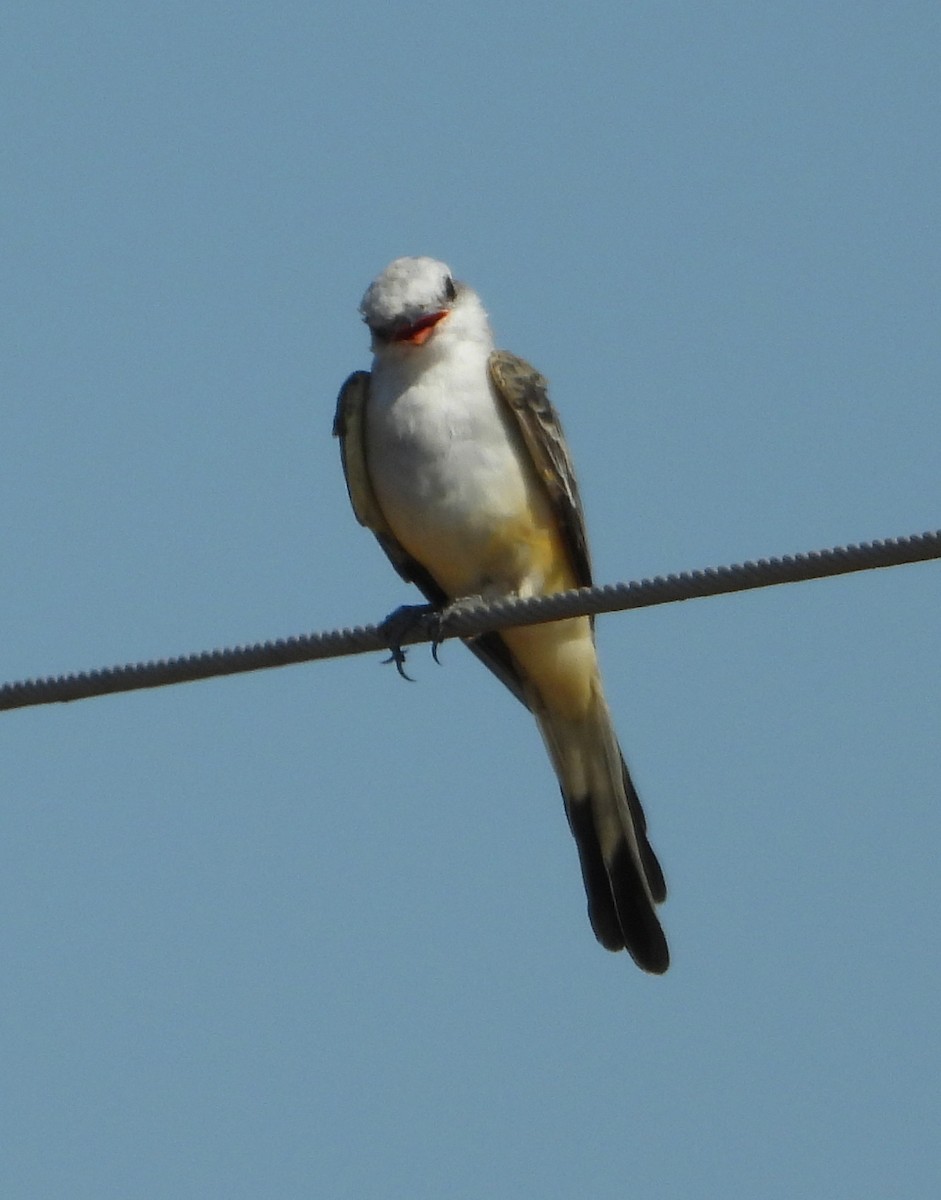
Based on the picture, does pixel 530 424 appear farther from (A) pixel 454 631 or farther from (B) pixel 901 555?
(B) pixel 901 555

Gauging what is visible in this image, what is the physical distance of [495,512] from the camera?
324 inches

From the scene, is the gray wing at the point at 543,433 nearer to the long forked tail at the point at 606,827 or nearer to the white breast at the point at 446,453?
the white breast at the point at 446,453

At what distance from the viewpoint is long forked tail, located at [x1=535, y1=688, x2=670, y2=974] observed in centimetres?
877

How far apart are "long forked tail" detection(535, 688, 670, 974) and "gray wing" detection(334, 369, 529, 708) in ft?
0.86

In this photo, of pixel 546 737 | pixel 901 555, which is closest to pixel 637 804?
pixel 546 737

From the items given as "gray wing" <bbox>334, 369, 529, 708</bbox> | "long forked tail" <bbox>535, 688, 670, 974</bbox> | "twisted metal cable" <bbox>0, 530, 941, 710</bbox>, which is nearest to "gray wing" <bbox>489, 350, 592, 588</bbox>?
"gray wing" <bbox>334, 369, 529, 708</bbox>

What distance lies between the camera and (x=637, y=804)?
8.91 m

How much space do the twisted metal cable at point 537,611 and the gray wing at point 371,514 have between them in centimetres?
229

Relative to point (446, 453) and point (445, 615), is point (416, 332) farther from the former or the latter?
point (445, 615)

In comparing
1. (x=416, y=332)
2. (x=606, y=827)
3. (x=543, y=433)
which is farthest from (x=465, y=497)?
(x=606, y=827)

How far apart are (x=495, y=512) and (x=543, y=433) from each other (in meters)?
0.40

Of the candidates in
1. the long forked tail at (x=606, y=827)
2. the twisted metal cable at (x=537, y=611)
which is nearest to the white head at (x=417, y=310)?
the long forked tail at (x=606, y=827)

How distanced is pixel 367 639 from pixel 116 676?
695 mm

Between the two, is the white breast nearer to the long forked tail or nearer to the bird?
the bird
